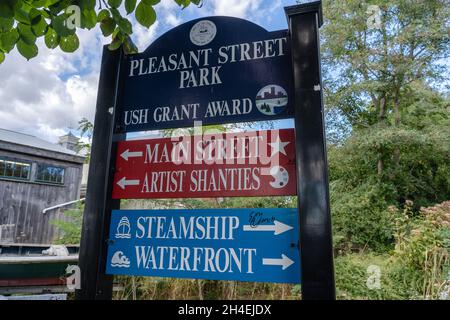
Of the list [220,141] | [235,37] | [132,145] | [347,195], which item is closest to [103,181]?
[132,145]

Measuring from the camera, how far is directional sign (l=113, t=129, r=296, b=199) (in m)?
1.66

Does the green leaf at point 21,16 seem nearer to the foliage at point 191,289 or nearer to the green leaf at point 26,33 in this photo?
the green leaf at point 26,33

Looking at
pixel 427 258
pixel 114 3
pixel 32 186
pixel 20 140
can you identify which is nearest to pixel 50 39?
pixel 114 3

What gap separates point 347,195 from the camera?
26.1ft

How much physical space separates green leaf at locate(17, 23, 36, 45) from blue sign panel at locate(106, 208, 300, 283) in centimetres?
104

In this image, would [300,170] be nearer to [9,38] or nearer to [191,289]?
[9,38]

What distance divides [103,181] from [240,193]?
0.85 meters

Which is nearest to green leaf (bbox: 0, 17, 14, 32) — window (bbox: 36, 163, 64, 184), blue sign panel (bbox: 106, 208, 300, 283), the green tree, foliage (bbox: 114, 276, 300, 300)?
blue sign panel (bbox: 106, 208, 300, 283)

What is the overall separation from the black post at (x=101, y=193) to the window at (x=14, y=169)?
8.96 metres

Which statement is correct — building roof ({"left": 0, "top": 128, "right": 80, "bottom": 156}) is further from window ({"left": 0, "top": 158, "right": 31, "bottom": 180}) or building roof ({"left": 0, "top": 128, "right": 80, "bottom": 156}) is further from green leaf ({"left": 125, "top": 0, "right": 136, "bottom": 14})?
green leaf ({"left": 125, "top": 0, "right": 136, "bottom": 14})

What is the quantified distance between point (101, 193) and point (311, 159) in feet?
4.09

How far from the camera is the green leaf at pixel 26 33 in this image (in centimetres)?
163

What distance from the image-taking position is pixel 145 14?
1668 millimetres
